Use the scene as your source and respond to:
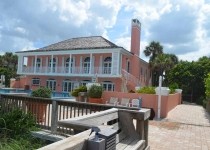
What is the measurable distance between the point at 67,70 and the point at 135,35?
9570 mm

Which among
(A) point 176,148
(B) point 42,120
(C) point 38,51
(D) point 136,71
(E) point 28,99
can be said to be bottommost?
(A) point 176,148

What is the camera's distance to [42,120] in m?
8.10

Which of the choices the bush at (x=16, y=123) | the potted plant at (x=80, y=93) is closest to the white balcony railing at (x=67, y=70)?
the potted plant at (x=80, y=93)

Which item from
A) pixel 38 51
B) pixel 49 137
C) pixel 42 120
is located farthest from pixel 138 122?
pixel 38 51

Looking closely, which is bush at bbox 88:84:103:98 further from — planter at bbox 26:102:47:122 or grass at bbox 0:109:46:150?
grass at bbox 0:109:46:150

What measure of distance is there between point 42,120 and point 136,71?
2629 centimetres

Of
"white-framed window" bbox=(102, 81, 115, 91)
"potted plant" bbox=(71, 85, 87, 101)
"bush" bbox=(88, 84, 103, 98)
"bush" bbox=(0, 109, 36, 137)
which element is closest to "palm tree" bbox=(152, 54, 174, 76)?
"white-framed window" bbox=(102, 81, 115, 91)

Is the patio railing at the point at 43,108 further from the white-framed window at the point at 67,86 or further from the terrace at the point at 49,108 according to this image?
the white-framed window at the point at 67,86

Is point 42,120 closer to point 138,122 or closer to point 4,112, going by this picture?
point 4,112

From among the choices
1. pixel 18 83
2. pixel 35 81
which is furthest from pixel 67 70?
pixel 18 83

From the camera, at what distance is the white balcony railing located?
101 ft

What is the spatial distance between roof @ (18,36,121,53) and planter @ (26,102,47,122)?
73.9 ft

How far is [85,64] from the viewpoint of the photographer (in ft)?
111

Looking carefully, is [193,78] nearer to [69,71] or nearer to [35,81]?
[69,71]
